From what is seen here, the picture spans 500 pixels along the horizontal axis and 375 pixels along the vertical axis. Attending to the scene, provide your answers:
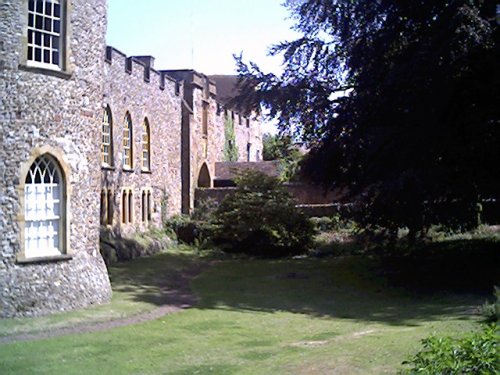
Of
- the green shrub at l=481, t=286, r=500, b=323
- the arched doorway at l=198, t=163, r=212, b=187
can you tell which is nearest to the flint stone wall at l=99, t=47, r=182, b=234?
the arched doorway at l=198, t=163, r=212, b=187

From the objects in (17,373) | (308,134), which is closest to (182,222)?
(308,134)

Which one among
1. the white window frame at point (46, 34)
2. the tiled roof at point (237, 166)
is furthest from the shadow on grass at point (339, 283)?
the tiled roof at point (237, 166)

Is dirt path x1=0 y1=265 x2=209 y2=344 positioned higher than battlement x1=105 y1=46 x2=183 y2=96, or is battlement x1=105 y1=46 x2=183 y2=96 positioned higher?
battlement x1=105 y1=46 x2=183 y2=96

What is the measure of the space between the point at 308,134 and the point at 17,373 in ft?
61.8

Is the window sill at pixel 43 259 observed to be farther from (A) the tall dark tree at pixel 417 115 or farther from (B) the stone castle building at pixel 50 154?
(A) the tall dark tree at pixel 417 115

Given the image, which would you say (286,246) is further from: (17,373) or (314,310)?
(17,373)

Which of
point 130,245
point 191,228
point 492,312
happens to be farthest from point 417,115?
point 191,228

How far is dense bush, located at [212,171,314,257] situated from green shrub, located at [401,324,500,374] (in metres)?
24.3

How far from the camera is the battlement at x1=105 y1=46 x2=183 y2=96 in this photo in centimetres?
2834

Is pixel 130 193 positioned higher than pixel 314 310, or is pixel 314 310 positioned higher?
pixel 130 193

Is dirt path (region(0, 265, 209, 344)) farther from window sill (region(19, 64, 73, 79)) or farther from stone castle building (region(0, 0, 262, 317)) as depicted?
window sill (region(19, 64, 73, 79))

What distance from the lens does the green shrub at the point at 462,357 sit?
650cm

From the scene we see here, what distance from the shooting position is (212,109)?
44000 mm

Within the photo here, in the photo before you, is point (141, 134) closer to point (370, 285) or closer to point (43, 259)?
point (370, 285)
